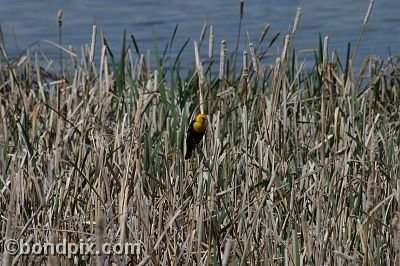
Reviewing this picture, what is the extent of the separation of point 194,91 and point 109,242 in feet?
5.37

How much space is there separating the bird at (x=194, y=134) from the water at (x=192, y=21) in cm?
329

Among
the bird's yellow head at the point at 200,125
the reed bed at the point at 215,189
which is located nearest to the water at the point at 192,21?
the reed bed at the point at 215,189

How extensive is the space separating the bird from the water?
3.29 meters

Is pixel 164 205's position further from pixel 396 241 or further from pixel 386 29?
pixel 386 29

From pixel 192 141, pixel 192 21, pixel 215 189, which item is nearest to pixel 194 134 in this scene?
pixel 192 141

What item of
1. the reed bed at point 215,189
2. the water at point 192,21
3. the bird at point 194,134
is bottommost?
the water at point 192,21

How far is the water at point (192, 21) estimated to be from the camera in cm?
700

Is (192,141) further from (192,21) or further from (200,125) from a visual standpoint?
(192,21)

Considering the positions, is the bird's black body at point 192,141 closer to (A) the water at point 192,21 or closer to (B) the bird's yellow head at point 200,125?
(B) the bird's yellow head at point 200,125

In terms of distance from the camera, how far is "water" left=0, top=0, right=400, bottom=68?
7000mm

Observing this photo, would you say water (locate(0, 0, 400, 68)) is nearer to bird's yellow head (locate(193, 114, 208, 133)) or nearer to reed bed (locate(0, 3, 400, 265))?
reed bed (locate(0, 3, 400, 265))

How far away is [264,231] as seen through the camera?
2.74m

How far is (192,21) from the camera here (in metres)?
7.68

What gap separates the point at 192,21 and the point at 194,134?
4.60 meters
